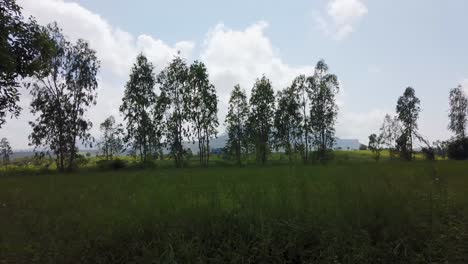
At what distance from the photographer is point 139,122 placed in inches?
1674

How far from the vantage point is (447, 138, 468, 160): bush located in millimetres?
47875

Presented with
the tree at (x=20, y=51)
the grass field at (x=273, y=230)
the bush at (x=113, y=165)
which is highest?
the tree at (x=20, y=51)

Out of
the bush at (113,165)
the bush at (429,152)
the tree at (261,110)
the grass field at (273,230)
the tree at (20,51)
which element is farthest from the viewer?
the tree at (261,110)

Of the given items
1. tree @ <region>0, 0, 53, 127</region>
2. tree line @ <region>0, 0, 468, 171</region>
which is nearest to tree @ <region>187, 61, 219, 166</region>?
tree line @ <region>0, 0, 468, 171</region>

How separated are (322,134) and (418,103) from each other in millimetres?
20314

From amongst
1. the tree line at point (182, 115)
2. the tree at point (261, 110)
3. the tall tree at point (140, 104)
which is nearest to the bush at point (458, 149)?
the tree line at point (182, 115)

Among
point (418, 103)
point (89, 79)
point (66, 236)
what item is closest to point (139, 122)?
point (89, 79)

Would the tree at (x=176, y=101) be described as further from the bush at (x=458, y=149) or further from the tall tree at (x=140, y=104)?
the bush at (x=458, y=149)

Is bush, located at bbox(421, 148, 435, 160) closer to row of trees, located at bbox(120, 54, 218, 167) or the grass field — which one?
the grass field

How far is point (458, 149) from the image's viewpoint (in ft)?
159

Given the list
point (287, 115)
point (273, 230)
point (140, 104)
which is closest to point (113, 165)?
point (140, 104)

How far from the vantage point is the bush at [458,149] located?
47.9 metres

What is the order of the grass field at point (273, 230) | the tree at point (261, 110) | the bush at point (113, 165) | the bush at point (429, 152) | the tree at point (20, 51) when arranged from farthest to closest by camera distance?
the tree at point (261, 110) → the bush at point (113, 165) → the tree at point (20, 51) → the bush at point (429, 152) → the grass field at point (273, 230)

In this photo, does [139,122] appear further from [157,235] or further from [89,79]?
[157,235]
